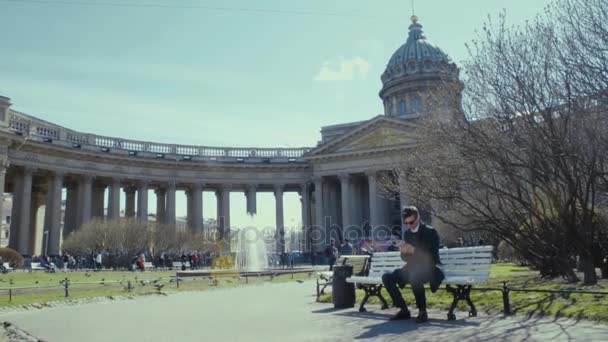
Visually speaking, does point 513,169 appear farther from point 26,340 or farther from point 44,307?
point 44,307

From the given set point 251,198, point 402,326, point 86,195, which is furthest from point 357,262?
point 251,198

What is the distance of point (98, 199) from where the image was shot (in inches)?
2480

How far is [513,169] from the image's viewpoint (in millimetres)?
15523

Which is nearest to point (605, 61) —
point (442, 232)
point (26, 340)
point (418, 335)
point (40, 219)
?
point (418, 335)

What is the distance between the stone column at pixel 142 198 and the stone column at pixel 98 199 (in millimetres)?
4353

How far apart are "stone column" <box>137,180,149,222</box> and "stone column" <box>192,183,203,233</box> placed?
6.34 m

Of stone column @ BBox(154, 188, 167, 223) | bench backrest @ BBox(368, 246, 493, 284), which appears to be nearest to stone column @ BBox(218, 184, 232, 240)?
stone column @ BBox(154, 188, 167, 223)

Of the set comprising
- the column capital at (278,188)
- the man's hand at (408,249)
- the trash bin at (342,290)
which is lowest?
the trash bin at (342,290)

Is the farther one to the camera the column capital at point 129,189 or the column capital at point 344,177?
the column capital at point 129,189

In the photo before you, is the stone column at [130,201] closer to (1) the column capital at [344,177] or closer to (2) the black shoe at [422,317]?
(1) the column capital at [344,177]

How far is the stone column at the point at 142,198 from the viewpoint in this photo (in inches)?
2346

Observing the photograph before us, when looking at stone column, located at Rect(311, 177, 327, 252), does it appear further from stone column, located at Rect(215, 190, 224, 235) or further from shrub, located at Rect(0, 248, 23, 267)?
shrub, located at Rect(0, 248, 23, 267)

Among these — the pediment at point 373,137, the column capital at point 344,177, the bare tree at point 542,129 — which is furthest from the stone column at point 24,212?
the bare tree at point 542,129

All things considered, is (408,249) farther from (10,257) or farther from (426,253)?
(10,257)
